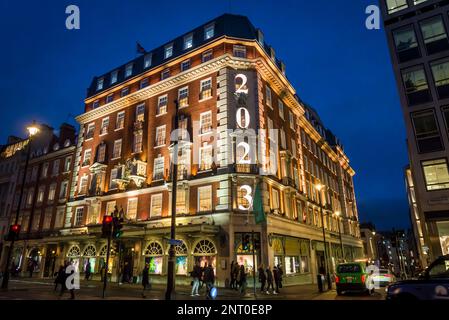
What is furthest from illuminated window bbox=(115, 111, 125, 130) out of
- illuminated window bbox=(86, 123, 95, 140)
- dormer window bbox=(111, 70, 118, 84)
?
dormer window bbox=(111, 70, 118, 84)

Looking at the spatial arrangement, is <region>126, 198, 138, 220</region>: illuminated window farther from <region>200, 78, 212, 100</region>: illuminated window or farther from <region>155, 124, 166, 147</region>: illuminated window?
<region>200, 78, 212, 100</region>: illuminated window

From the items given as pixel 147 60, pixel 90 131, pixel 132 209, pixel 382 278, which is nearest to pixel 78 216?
pixel 132 209

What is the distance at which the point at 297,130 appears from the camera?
37.6 m

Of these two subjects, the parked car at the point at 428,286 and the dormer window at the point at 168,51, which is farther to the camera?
the dormer window at the point at 168,51

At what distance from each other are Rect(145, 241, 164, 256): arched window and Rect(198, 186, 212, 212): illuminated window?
5198 mm

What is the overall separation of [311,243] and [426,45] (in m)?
21.9

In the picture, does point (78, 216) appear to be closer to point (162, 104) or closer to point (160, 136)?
point (160, 136)

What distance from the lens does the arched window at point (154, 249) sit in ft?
87.9

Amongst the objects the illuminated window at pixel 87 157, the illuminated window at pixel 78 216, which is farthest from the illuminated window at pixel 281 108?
the illuminated window at pixel 78 216

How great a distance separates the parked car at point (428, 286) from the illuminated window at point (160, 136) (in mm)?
24432

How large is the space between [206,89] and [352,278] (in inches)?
783

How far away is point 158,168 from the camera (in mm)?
29516

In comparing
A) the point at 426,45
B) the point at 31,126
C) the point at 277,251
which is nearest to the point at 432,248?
the point at 277,251

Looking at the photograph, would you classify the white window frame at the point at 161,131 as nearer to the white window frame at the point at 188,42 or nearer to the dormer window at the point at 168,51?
the dormer window at the point at 168,51
